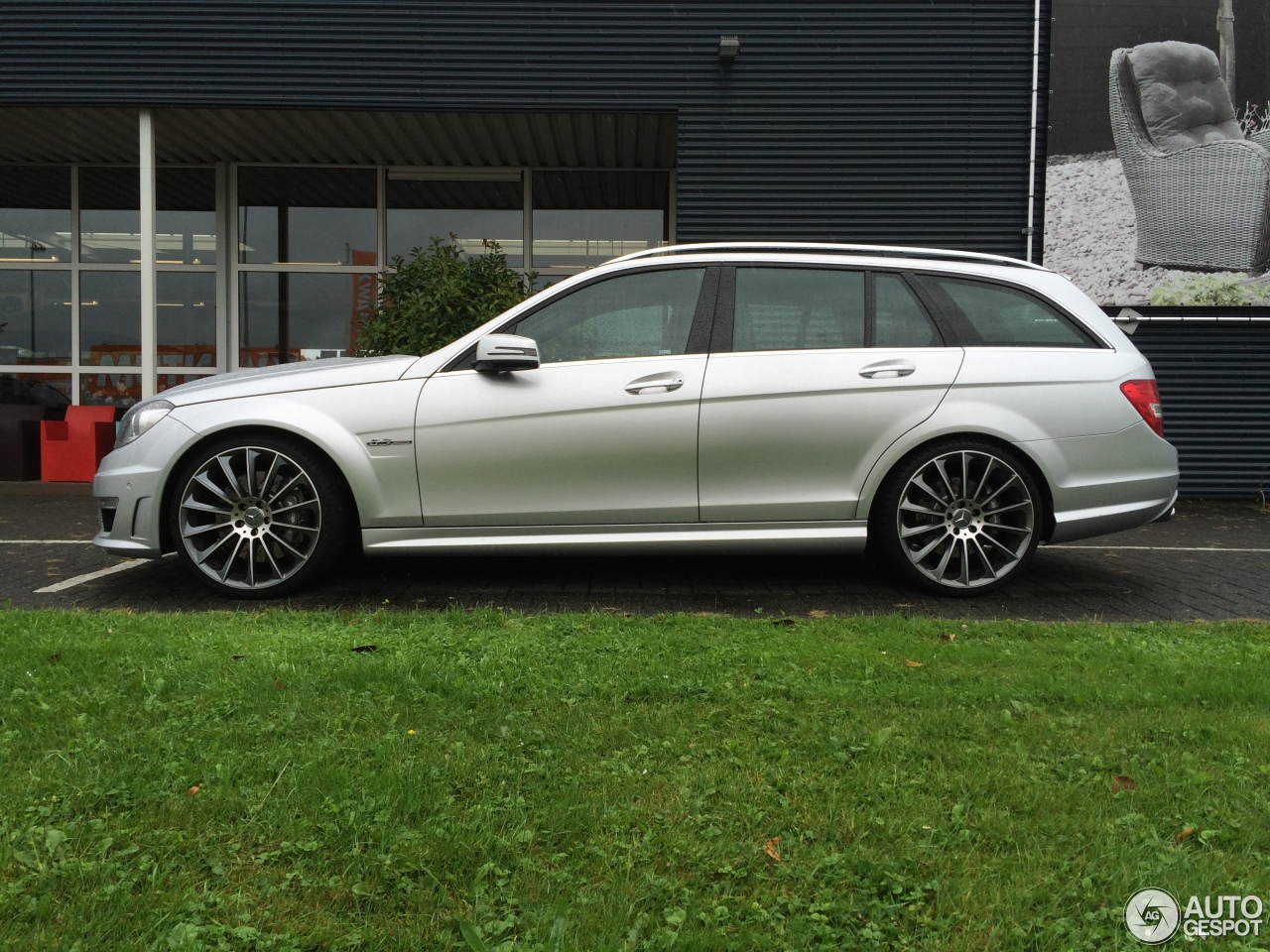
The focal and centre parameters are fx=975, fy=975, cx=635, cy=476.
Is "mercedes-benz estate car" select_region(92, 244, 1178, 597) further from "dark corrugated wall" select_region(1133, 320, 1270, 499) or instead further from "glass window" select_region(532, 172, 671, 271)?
"glass window" select_region(532, 172, 671, 271)

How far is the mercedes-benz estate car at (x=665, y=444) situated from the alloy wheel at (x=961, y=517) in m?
0.01

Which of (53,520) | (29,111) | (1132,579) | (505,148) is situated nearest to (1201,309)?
(1132,579)

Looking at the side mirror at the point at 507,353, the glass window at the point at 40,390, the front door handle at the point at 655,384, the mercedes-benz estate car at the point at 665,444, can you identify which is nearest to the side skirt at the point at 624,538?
the mercedes-benz estate car at the point at 665,444

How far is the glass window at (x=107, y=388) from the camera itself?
1218 centimetres

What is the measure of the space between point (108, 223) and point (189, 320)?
1.65 meters

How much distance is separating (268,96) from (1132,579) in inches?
331

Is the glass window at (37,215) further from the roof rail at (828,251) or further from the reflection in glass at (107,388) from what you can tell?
the roof rail at (828,251)

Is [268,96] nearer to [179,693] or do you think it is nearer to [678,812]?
[179,693]

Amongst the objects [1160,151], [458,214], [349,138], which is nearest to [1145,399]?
[1160,151]

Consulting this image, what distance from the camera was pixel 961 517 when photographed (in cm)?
468

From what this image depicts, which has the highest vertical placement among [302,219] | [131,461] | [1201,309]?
[302,219]

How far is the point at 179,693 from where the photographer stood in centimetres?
279

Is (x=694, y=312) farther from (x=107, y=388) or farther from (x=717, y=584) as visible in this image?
(x=107, y=388)

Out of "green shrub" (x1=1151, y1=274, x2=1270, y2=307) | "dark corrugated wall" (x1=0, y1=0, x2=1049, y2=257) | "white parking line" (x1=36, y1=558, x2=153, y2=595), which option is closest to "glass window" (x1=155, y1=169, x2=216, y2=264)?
"dark corrugated wall" (x1=0, y1=0, x2=1049, y2=257)
